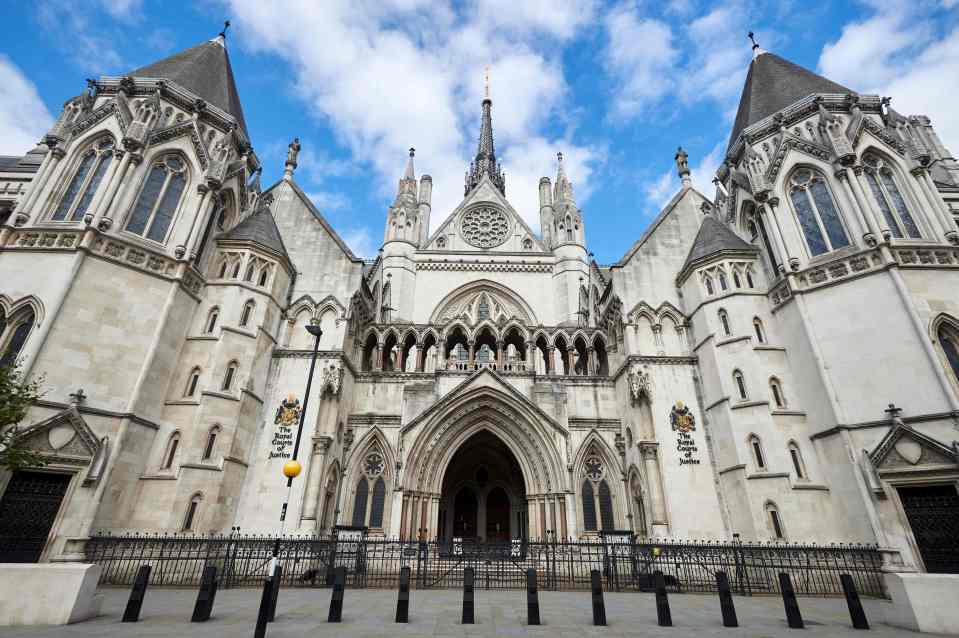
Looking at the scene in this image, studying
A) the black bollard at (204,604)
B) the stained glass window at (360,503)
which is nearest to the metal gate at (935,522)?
the black bollard at (204,604)

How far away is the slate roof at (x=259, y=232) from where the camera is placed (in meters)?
19.4

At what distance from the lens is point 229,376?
17219mm

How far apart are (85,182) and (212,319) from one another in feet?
21.5

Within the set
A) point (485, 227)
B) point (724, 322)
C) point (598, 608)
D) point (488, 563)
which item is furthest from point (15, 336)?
point (485, 227)

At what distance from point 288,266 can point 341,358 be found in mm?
5254

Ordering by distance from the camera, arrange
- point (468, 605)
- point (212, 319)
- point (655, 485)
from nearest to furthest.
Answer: point (468, 605) → point (655, 485) → point (212, 319)

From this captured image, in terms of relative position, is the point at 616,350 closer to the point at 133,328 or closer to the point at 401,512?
the point at 401,512

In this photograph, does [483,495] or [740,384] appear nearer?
[740,384]

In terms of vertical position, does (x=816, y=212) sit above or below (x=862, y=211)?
above

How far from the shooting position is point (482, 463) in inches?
1086

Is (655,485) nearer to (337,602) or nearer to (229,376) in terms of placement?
(337,602)

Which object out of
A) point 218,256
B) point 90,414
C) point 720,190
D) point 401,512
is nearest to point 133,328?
point 90,414

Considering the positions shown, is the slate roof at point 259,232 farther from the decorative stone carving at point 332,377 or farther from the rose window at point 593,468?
the rose window at point 593,468

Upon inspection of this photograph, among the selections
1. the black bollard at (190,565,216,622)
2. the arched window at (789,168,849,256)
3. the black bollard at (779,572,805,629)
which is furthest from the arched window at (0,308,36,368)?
the arched window at (789,168,849,256)
